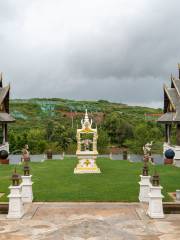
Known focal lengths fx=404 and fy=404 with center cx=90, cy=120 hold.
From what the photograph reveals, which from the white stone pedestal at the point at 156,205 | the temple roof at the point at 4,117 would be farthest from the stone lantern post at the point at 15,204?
the temple roof at the point at 4,117

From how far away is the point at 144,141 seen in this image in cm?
3491

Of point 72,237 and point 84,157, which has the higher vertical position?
point 84,157

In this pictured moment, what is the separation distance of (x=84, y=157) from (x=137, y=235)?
1159 cm

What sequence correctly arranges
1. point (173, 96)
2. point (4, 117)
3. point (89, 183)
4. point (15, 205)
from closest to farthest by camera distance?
point (15, 205), point (89, 183), point (173, 96), point (4, 117)

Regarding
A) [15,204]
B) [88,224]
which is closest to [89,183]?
[15,204]

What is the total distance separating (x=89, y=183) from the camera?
687 inches

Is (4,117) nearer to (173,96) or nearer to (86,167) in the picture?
(86,167)

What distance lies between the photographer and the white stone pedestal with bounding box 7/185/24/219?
1146cm

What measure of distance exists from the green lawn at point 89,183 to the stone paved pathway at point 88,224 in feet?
4.58

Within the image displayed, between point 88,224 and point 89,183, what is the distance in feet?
22.5

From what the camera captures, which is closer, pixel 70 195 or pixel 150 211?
pixel 150 211

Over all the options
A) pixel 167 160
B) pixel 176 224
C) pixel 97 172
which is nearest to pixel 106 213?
pixel 176 224

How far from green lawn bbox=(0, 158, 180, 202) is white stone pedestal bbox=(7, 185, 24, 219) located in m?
2.31

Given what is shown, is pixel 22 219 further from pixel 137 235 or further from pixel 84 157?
pixel 84 157
